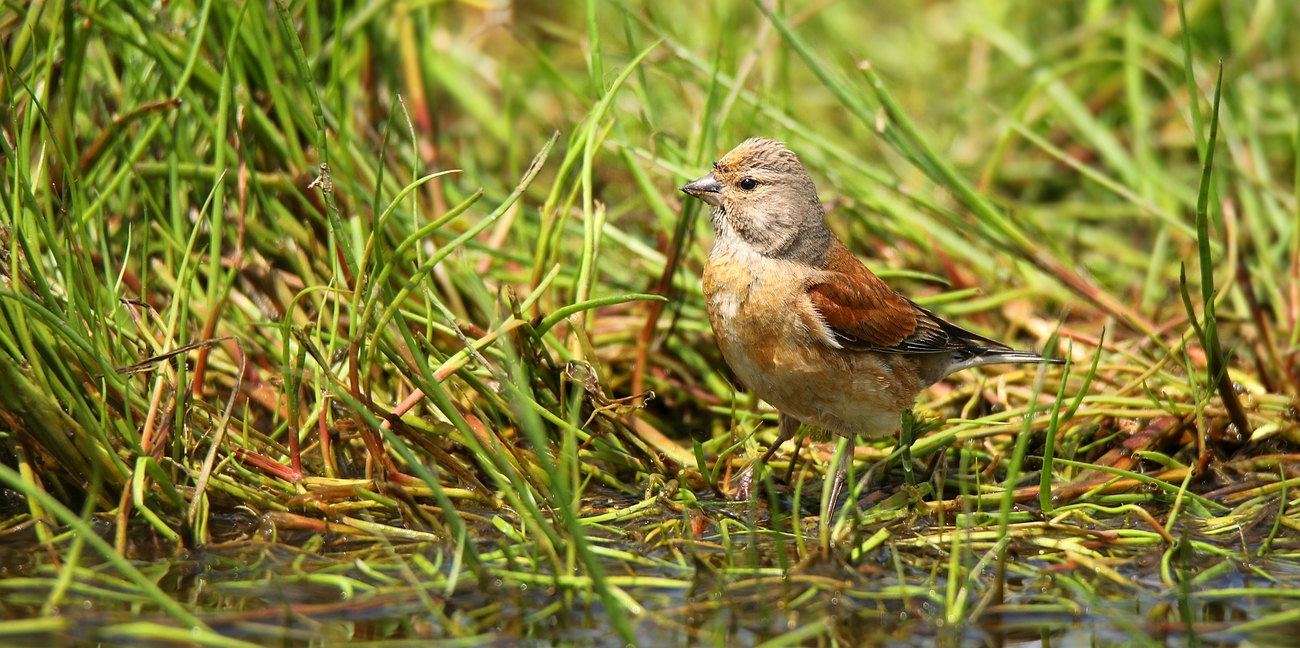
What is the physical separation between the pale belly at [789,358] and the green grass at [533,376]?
198 millimetres

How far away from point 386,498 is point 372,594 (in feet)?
1.44

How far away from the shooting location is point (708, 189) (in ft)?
12.2

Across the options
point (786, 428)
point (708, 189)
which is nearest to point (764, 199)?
point (708, 189)

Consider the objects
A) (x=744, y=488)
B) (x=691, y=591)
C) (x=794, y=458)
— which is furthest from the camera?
(x=794, y=458)

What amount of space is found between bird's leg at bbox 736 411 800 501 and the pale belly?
0.54ft

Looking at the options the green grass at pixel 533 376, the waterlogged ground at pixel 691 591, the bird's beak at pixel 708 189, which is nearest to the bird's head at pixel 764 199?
the bird's beak at pixel 708 189

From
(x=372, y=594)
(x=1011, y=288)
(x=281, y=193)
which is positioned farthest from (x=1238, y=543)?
(x=281, y=193)

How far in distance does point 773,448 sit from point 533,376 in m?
0.83

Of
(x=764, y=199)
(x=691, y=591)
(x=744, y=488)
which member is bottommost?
(x=691, y=591)

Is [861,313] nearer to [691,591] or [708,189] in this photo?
[708,189]

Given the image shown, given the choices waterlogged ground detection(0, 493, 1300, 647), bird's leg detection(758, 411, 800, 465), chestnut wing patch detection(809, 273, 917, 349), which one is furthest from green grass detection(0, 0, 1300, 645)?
chestnut wing patch detection(809, 273, 917, 349)

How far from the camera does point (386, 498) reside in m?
3.18

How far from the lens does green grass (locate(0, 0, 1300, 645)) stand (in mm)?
2783

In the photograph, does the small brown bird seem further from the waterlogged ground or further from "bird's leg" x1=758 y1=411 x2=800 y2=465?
the waterlogged ground
